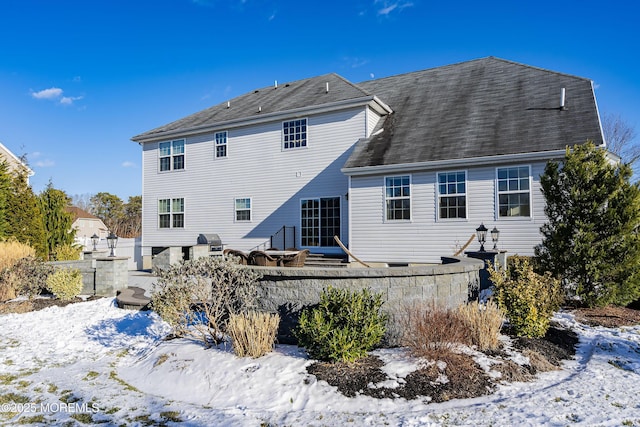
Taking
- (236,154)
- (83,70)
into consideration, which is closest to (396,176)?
(236,154)

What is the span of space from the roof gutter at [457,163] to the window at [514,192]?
1.18ft

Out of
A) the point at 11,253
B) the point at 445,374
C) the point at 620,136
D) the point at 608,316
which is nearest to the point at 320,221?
the point at 11,253

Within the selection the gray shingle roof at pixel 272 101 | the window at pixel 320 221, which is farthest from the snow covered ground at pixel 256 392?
the gray shingle roof at pixel 272 101

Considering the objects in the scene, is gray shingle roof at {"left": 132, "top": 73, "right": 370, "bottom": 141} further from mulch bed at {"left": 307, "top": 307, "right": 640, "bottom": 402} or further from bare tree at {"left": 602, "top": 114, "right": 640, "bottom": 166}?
bare tree at {"left": 602, "top": 114, "right": 640, "bottom": 166}

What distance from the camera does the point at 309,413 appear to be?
12.6 feet

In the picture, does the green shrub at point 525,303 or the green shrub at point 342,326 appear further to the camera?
the green shrub at point 525,303

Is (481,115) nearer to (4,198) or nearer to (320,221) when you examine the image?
(320,221)

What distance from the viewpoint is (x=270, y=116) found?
16.7 metres

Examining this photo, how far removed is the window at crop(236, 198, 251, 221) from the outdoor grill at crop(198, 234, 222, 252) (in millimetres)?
1255

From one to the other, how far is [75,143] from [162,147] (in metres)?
6.97

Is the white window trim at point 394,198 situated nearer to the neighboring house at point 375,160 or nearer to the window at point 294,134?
the neighboring house at point 375,160

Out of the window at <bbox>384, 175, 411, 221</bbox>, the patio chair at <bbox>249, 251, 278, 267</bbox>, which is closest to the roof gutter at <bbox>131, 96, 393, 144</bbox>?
the window at <bbox>384, 175, 411, 221</bbox>

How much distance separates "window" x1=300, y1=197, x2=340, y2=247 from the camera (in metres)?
15.2

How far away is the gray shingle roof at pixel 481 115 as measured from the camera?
12016mm
